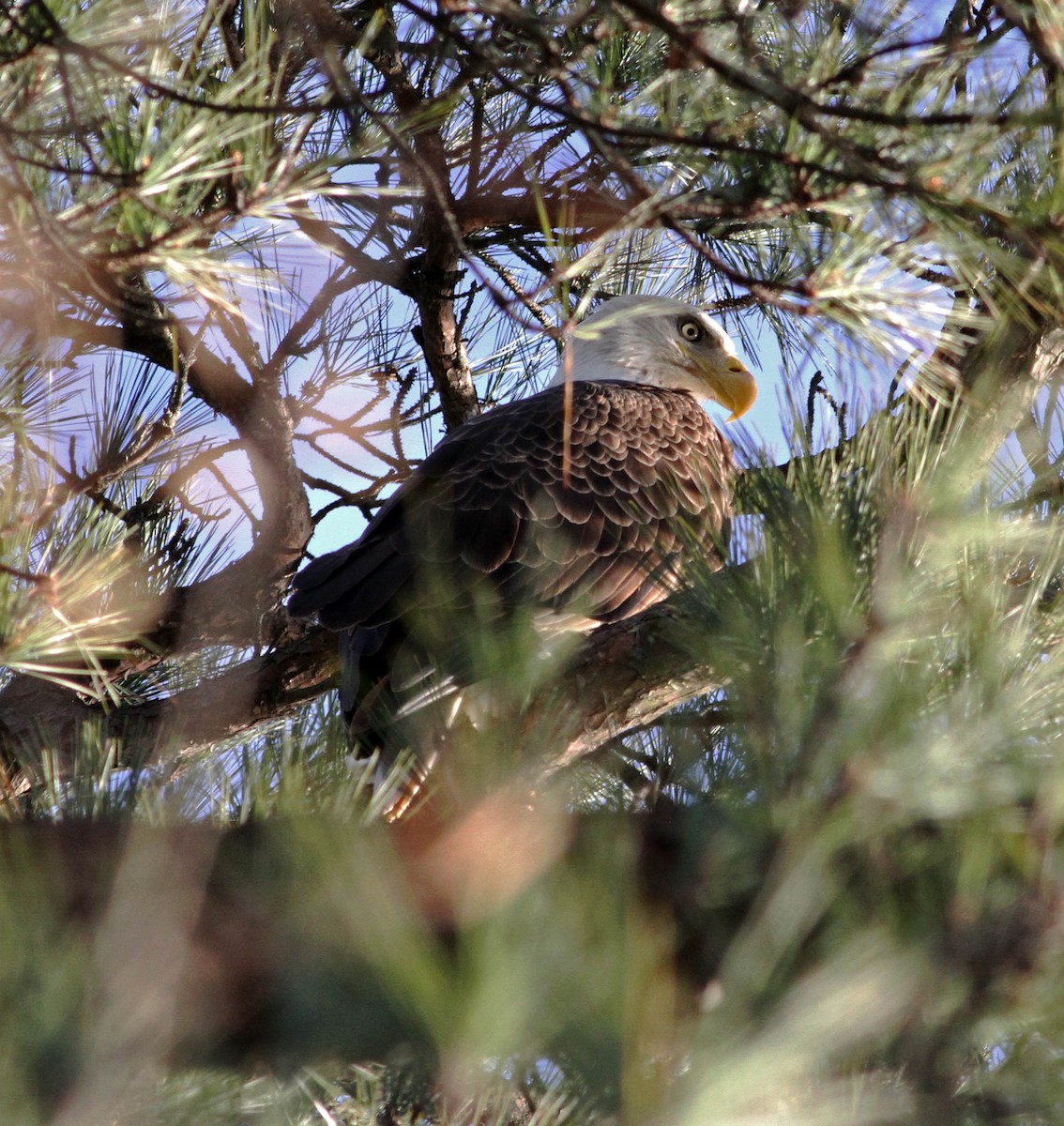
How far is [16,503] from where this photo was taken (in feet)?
7.27

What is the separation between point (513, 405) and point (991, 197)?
263 centimetres

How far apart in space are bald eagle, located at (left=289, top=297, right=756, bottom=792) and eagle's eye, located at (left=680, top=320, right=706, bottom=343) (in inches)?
17.4

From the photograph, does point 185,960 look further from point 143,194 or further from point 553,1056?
point 143,194

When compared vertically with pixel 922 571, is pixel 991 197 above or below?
above

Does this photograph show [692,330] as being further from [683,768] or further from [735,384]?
[683,768]

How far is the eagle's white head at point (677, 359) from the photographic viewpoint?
4625mm

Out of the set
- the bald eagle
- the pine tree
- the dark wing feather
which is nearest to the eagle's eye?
the bald eagle

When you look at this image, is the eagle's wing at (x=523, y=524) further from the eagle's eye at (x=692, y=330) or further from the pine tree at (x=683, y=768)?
the pine tree at (x=683, y=768)

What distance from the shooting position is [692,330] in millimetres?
4711

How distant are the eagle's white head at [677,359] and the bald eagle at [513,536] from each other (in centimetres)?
37

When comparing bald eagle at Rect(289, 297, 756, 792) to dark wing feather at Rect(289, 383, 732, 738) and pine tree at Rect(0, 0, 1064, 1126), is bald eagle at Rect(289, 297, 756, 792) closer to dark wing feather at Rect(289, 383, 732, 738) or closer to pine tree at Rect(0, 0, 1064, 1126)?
dark wing feather at Rect(289, 383, 732, 738)

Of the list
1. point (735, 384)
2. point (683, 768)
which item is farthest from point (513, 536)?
point (683, 768)

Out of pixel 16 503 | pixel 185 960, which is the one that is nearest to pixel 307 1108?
pixel 185 960

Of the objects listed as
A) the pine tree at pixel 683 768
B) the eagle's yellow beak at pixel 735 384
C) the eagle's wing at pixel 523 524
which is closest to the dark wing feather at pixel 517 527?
the eagle's wing at pixel 523 524
